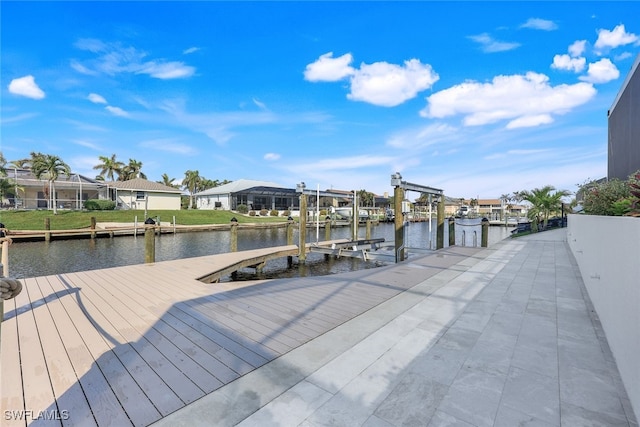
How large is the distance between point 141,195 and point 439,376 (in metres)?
37.0

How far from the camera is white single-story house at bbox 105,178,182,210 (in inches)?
1261

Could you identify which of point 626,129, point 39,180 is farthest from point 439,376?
point 39,180

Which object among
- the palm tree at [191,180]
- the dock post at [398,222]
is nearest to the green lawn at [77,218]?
the dock post at [398,222]

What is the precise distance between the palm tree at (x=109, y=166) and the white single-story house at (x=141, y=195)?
13952 millimetres

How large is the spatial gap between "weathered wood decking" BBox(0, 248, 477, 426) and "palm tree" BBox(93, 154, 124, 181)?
47528 millimetres

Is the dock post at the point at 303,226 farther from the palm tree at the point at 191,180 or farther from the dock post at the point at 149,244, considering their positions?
the palm tree at the point at 191,180

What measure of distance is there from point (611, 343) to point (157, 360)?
14.6 ft

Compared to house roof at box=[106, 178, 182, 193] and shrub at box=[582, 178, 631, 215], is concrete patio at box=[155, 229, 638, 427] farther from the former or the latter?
house roof at box=[106, 178, 182, 193]

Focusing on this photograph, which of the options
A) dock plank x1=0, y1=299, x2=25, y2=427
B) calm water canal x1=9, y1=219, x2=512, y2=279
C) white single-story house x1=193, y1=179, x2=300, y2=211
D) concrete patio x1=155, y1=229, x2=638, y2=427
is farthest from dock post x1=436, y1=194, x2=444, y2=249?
white single-story house x1=193, y1=179, x2=300, y2=211

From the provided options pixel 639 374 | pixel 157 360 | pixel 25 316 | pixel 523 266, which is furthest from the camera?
pixel 523 266

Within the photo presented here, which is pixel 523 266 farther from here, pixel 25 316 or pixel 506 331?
pixel 25 316

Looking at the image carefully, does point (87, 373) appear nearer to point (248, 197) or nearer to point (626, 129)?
point (626, 129)

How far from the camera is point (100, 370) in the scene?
2.55 meters

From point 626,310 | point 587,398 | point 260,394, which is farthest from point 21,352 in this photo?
point 626,310
